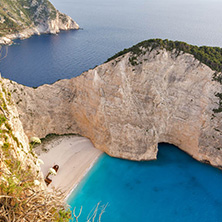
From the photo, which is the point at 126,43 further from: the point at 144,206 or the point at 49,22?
the point at 144,206

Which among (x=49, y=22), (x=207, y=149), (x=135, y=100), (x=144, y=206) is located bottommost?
(x=144, y=206)

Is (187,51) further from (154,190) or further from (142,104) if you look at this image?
(154,190)

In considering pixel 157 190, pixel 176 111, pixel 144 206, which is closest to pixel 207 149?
pixel 176 111

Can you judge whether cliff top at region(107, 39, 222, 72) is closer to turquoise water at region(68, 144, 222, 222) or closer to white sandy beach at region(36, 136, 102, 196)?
turquoise water at region(68, 144, 222, 222)

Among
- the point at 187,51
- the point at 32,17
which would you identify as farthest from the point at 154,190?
the point at 32,17

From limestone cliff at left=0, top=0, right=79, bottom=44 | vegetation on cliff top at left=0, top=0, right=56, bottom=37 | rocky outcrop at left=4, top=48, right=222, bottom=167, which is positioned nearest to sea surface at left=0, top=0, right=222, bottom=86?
limestone cliff at left=0, top=0, right=79, bottom=44

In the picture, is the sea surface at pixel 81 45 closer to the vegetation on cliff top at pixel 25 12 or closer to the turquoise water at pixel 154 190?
the vegetation on cliff top at pixel 25 12

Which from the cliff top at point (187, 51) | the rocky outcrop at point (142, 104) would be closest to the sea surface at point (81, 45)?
the rocky outcrop at point (142, 104)
